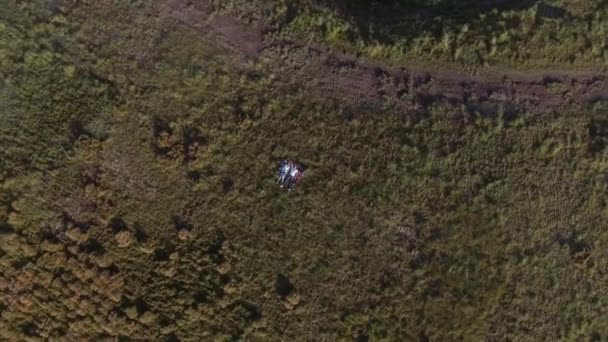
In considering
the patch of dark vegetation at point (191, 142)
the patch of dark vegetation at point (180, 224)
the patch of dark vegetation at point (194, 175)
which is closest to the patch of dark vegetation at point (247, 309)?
the patch of dark vegetation at point (180, 224)

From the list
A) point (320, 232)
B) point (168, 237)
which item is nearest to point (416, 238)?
point (320, 232)

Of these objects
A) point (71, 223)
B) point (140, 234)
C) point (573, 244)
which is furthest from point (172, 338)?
point (573, 244)

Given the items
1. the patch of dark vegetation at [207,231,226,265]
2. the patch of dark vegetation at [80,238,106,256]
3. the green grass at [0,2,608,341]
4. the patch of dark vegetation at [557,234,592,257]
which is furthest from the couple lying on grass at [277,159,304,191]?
the patch of dark vegetation at [557,234,592,257]

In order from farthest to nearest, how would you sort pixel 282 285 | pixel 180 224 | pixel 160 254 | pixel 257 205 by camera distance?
pixel 257 205
pixel 180 224
pixel 282 285
pixel 160 254

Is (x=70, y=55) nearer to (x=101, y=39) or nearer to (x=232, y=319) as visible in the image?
(x=101, y=39)

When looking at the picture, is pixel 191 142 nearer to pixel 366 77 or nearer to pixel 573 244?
pixel 366 77

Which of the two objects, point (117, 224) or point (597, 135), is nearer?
point (117, 224)

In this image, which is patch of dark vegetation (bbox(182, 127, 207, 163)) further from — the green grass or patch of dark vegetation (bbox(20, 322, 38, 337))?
patch of dark vegetation (bbox(20, 322, 38, 337))

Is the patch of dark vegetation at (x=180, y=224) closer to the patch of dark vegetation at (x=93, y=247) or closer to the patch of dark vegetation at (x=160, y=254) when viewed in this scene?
the patch of dark vegetation at (x=160, y=254)
